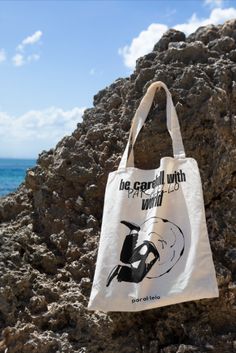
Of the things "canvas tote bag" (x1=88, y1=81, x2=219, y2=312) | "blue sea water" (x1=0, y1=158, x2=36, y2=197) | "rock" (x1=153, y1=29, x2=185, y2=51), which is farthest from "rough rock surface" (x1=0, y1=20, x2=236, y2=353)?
→ "blue sea water" (x1=0, y1=158, x2=36, y2=197)

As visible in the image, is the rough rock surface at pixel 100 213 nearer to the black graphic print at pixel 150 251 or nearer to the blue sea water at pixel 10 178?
the black graphic print at pixel 150 251

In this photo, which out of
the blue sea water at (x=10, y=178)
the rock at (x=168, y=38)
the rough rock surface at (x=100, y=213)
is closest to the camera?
the rough rock surface at (x=100, y=213)

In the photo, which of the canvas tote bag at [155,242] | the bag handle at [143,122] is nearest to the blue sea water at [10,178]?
the bag handle at [143,122]

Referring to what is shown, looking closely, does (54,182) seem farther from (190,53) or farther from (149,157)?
(190,53)

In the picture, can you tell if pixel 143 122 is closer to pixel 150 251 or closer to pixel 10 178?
pixel 150 251

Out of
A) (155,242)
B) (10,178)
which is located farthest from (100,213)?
(10,178)

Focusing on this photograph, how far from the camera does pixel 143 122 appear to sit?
2.39 metres

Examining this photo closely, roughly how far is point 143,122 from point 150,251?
2.12 ft

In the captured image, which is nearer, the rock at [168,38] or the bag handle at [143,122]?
the bag handle at [143,122]

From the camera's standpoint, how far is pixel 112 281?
2088mm

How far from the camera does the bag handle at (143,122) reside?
223 centimetres

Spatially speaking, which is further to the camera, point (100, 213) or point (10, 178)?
point (10, 178)

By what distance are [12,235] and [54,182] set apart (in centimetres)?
35

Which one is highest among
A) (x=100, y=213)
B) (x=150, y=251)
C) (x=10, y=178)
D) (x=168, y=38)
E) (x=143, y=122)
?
(x=168, y=38)
